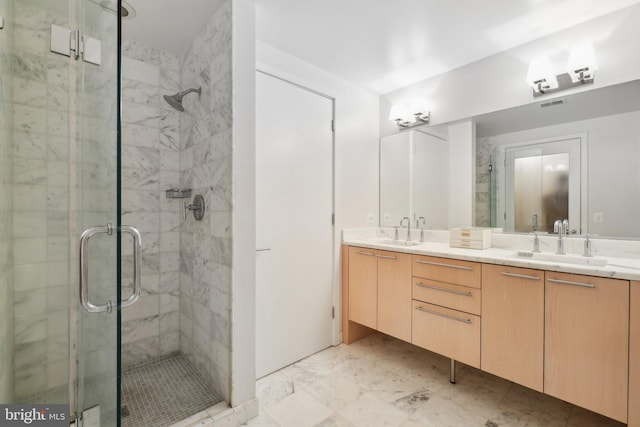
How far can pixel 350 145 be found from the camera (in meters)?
2.75

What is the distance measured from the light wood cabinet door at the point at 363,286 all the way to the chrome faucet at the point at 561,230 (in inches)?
48.5

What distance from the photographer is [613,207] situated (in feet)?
6.04

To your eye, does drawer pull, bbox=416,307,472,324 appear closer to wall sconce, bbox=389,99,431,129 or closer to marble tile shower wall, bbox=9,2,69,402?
wall sconce, bbox=389,99,431,129

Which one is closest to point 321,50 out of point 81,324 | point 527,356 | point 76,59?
point 76,59

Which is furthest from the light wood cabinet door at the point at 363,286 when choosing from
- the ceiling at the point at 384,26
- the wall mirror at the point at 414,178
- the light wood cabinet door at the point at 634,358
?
the ceiling at the point at 384,26

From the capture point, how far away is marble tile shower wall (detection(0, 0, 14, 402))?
990 mm

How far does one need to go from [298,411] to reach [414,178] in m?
2.10

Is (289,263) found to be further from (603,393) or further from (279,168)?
(603,393)

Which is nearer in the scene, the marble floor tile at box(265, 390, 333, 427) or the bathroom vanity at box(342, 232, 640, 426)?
the bathroom vanity at box(342, 232, 640, 426)

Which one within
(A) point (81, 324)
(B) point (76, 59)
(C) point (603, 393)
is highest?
(B) point (76, 59)

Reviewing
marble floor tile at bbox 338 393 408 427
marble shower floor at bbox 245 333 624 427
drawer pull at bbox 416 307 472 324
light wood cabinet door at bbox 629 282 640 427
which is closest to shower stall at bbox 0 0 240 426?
marble shower floor at bbox 245 333 624 427

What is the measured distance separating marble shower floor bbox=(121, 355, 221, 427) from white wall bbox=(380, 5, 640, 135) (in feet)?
8.78

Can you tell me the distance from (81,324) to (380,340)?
7.61ft

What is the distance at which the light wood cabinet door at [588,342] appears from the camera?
4.45 feet
